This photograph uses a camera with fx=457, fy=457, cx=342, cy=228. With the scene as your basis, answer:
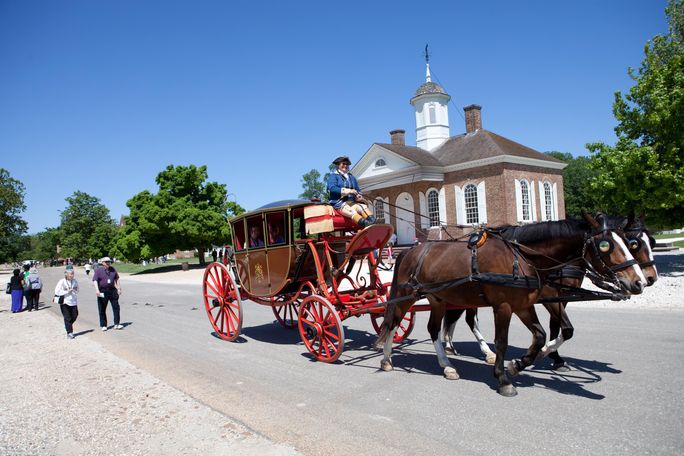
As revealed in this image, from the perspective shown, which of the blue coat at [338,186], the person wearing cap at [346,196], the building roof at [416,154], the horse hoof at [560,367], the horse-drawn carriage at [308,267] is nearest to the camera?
the horse hoof at [560,367]

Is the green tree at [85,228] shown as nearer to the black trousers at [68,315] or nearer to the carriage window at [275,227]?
the black trousers at [68,315]

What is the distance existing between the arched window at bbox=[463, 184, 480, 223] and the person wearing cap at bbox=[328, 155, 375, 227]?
81.9 feet

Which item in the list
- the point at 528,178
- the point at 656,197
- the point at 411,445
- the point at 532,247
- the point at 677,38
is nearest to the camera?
the point at 411,445

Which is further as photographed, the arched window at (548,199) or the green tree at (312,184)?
the green tree at (312,184)

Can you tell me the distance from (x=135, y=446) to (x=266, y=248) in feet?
13.9

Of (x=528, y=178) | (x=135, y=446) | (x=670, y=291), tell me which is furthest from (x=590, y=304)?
(x=528, y=178)

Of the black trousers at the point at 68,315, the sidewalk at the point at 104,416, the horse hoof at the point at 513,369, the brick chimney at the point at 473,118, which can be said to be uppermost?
the brick chimney at the point at 473,118

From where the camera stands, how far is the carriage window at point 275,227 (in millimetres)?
8109

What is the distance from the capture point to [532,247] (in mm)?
5387

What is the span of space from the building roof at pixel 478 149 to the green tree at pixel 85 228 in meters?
66.8

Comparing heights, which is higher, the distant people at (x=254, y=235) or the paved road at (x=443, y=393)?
the distant people at (x=254, y=235)

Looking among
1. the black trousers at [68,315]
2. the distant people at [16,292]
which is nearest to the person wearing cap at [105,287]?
the black trousers at [68,315]

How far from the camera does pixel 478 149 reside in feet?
102

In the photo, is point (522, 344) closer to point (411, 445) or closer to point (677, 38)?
point (411, 445)
